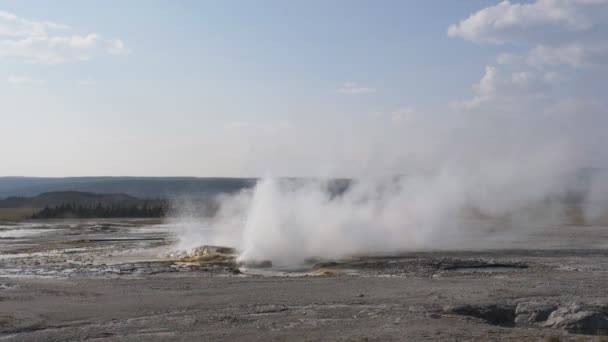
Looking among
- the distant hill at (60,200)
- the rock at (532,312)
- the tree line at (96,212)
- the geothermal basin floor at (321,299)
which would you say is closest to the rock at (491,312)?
the geothermal basin floor at (321,299)

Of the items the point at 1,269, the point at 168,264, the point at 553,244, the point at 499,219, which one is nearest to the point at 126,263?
the point at 168,264

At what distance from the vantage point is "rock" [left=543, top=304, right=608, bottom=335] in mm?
14695

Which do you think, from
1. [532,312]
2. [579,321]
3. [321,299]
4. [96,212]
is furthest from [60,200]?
[579,321]

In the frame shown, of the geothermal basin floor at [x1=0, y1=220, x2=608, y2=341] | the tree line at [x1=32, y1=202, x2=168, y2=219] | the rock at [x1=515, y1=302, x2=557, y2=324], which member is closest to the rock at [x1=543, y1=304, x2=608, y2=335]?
the geothermal basin floor at [x1=0, y1=220, x2=608, y2=341]

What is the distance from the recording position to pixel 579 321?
1488cm

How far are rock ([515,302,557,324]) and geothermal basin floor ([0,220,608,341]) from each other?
3 centimetres

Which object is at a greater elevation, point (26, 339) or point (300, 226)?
point (300, 226)

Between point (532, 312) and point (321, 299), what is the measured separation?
5819mm

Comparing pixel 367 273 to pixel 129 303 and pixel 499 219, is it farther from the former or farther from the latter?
pixel 499 219

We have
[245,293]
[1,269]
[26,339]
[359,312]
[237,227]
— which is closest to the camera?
[26,339]

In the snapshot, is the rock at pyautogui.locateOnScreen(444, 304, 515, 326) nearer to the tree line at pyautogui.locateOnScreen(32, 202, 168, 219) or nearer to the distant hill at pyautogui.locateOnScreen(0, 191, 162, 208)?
the tree line at pyautogui.locateOnScreen(32, 202, 168, 219)

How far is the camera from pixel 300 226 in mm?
34375

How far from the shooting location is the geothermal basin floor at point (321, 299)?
583 inches

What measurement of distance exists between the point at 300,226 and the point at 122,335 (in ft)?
65.9
